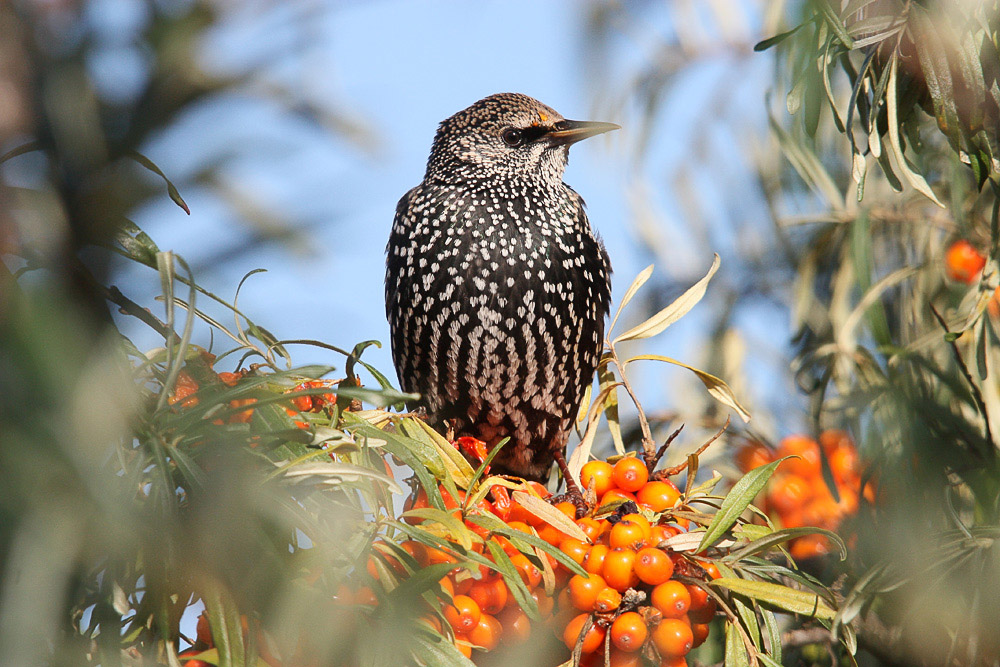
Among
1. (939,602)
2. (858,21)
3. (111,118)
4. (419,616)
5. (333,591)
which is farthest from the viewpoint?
(939,602)

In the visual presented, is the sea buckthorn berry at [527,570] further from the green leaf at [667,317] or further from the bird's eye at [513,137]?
the bird's eye at [513,137]

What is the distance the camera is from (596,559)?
5.85 feet

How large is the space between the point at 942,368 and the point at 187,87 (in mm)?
2516

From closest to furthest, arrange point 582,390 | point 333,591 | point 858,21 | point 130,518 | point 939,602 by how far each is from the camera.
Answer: point 130,518 < point 333,591 < point 858,21 < point 939,602 < point 582,390

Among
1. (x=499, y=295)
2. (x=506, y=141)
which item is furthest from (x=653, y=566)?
(x=506, y=141)

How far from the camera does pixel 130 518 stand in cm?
72

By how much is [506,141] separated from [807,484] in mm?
1716

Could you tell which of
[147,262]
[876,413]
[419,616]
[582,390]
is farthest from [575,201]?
[147,262]

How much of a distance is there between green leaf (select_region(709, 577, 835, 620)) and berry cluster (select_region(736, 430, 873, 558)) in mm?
1355

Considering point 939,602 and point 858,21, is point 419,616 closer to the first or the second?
point 939,602

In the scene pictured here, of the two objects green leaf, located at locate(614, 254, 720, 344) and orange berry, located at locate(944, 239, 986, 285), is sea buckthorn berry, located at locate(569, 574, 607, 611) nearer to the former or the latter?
green leaf, located at locate(614, 254, 720, 344)

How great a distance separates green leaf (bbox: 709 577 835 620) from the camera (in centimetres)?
170

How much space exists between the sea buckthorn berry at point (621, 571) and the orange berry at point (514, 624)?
19 centimetres

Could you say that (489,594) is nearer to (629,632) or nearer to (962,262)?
(629,632)
